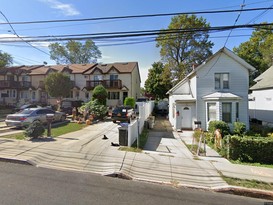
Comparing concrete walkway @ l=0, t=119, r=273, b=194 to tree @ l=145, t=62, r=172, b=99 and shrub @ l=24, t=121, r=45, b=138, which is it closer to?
shrub @ l=24, t=121, r=45, b=138

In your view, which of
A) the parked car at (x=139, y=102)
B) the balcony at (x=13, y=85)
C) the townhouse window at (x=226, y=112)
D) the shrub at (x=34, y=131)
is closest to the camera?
the shrub at (x=34, y=131)

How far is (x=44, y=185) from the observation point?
502 centimetres

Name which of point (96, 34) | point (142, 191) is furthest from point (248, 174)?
point (96, 34)

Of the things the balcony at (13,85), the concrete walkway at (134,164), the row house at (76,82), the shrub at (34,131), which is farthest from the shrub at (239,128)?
the balcony at (13,85)

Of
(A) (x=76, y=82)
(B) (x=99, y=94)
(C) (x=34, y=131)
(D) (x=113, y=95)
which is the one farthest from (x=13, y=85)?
(C) (x=34, y=131)

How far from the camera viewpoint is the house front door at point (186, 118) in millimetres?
17234

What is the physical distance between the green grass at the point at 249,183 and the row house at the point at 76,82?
26.5 meters

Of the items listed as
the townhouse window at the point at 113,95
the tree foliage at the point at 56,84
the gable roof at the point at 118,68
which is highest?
the gable roof at the point at 118,68

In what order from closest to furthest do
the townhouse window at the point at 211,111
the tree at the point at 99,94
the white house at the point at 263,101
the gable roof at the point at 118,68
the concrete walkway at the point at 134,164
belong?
the concrete walkway at the point at 134,164, the townhouse window at the point at 211,111, the white house at the point at 263,101, the tree at the point at 99,94, the gable roof at the point at 118,68

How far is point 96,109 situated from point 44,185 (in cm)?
1498

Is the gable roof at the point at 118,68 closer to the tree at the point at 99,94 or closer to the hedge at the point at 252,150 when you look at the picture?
the tree at the point at 99,94

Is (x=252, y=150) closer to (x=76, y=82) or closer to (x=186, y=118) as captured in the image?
(x=186, y=118)

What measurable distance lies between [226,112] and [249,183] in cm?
1107

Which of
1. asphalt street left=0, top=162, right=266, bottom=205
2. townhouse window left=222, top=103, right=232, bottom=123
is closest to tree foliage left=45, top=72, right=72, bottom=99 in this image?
townhouse window left=222, top=103, right=232, bottom=123
